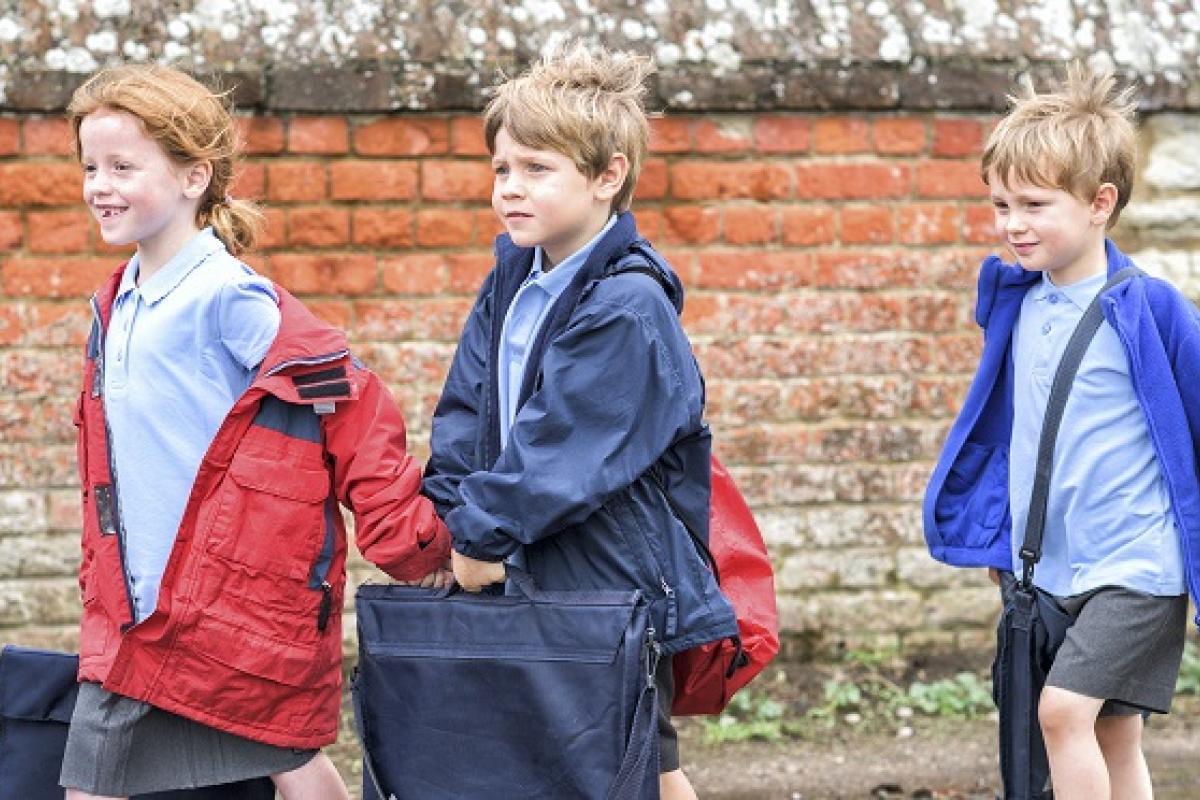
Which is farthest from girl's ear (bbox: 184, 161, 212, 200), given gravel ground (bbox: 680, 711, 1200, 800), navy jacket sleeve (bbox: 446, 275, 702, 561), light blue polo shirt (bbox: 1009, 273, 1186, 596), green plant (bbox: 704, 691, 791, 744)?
green plant (bbox: 704, 691, 791, 744)

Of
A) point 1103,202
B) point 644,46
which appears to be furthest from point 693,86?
point 1103,202

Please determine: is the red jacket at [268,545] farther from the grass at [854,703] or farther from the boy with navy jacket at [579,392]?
the grass at [854,703]

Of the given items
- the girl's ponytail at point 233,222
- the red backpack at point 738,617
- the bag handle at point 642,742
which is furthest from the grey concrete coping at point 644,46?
the bag handle at point 642,742

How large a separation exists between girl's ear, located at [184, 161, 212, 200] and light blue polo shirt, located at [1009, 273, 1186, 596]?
5.66 feet

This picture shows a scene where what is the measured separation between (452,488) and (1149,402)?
137cm

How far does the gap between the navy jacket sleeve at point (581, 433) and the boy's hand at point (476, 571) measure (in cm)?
4

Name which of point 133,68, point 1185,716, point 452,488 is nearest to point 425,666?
point 452,488

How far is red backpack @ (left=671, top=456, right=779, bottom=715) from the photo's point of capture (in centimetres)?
357

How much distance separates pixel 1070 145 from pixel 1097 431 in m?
0.58

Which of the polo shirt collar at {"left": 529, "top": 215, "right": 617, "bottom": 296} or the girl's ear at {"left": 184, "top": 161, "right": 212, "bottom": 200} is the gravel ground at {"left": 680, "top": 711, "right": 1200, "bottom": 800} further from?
the girl's ear at {"left": 184, "top": 161, "right": 212, "bottom": 200}

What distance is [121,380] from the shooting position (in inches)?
139

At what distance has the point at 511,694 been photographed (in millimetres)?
3342

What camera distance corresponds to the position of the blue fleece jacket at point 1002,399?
372 centimetres

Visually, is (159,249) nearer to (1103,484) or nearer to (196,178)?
(196,178)
